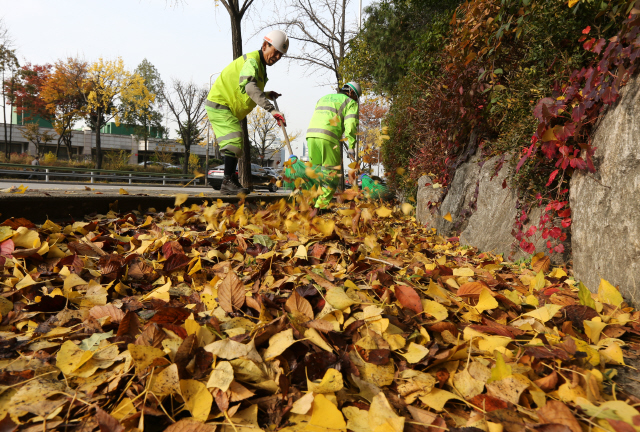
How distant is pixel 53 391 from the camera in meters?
0.83

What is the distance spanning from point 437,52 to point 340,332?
15.5ft

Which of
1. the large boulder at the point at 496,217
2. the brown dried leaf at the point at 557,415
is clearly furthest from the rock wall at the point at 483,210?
the brown dried leaf at the point at 557,415

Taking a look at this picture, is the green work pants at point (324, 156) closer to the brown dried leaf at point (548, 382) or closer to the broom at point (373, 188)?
the broom at point (373, 188)

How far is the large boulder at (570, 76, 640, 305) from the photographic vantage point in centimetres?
163

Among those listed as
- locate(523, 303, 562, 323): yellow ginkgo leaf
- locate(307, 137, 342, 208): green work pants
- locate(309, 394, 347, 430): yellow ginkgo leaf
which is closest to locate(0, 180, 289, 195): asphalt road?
locate(307, 137, 342, 208): green work pants

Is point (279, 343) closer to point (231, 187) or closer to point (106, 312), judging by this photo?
point (106, 312)

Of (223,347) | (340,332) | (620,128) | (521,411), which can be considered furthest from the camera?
(620,128)

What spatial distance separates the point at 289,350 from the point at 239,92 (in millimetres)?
4101

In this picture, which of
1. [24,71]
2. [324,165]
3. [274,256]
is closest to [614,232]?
[274,256]

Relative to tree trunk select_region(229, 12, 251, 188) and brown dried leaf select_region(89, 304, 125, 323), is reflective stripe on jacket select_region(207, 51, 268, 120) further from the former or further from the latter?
brown dried leaf select_region(89, 304, 125, 323)

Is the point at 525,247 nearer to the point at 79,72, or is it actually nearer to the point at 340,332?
the point at 340,332

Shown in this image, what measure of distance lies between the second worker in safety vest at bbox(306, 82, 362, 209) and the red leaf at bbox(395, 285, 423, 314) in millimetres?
3670

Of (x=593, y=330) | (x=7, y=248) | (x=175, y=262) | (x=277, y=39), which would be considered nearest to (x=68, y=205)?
(x=7, y=248)

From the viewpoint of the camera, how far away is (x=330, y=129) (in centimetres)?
507
